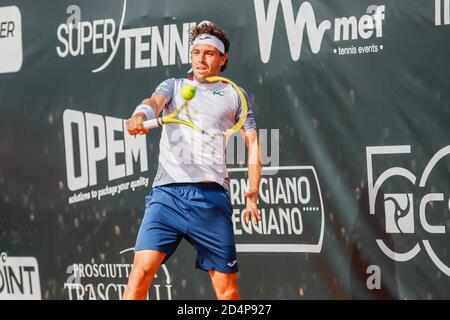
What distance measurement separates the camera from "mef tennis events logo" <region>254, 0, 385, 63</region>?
513 centimetres

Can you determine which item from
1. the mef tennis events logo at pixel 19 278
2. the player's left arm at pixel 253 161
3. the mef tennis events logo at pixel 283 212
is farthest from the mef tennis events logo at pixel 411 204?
the mef tennis events logo at pixel 19 278

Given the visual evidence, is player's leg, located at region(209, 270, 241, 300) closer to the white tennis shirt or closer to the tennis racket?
the white tennis shirt

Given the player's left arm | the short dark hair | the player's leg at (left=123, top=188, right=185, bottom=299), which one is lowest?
the player's leg at (left=123, top=188, right=185, bottom=299)

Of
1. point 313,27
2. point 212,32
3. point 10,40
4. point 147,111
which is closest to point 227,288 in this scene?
point 147,111

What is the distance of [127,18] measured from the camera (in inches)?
228

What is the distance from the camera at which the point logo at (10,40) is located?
621 cm

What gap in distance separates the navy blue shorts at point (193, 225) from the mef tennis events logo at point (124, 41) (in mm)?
1076

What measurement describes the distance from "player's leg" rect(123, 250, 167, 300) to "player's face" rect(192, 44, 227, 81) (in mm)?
1126

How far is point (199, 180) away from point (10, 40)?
84.7 inches

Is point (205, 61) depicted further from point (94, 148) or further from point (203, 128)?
point (94, 148)

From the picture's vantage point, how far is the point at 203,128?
5.14 m

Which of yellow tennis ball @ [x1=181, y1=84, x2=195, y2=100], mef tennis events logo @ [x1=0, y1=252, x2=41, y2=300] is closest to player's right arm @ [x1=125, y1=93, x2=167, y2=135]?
yellow tennis ball @ [x1=181, y1=84, x2=195, y2=100]

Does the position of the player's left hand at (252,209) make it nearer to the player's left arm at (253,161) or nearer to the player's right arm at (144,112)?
the player's left arm at (253,161)
